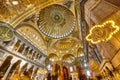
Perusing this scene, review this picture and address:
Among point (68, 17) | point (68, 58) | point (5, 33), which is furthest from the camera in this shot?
point (68, 58)

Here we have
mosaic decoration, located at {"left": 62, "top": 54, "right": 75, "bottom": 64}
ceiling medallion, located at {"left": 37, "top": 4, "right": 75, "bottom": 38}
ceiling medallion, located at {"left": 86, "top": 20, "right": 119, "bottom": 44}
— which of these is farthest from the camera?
mosaic decoration, located at {"left": 62, "top": 54, "right": 75, "bottom": 64}

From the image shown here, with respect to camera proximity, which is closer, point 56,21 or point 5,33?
point 5,33

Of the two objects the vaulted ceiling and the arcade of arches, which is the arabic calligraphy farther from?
the vaulted ceiling

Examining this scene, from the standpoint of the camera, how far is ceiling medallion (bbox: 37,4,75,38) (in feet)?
60.1

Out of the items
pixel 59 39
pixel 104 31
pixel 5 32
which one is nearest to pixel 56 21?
pixel 59 39

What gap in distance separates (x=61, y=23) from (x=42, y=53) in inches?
210

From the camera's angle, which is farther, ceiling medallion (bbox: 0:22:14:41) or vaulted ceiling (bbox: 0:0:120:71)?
ceiling medallion (bbox: 0:22:14:41)

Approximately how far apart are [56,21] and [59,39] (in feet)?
10.0

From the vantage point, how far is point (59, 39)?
21203 mm

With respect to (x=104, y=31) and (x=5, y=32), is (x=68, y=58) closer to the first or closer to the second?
(x=5, y=32)

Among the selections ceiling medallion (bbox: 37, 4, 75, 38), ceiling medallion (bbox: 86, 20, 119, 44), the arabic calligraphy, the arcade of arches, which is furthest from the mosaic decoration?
ceiling medallion (bbox: 86, 20, 119, 44)

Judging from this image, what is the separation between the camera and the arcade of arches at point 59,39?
663 centimetres

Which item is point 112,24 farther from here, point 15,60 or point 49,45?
point 49,45

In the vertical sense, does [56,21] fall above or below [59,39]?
above
